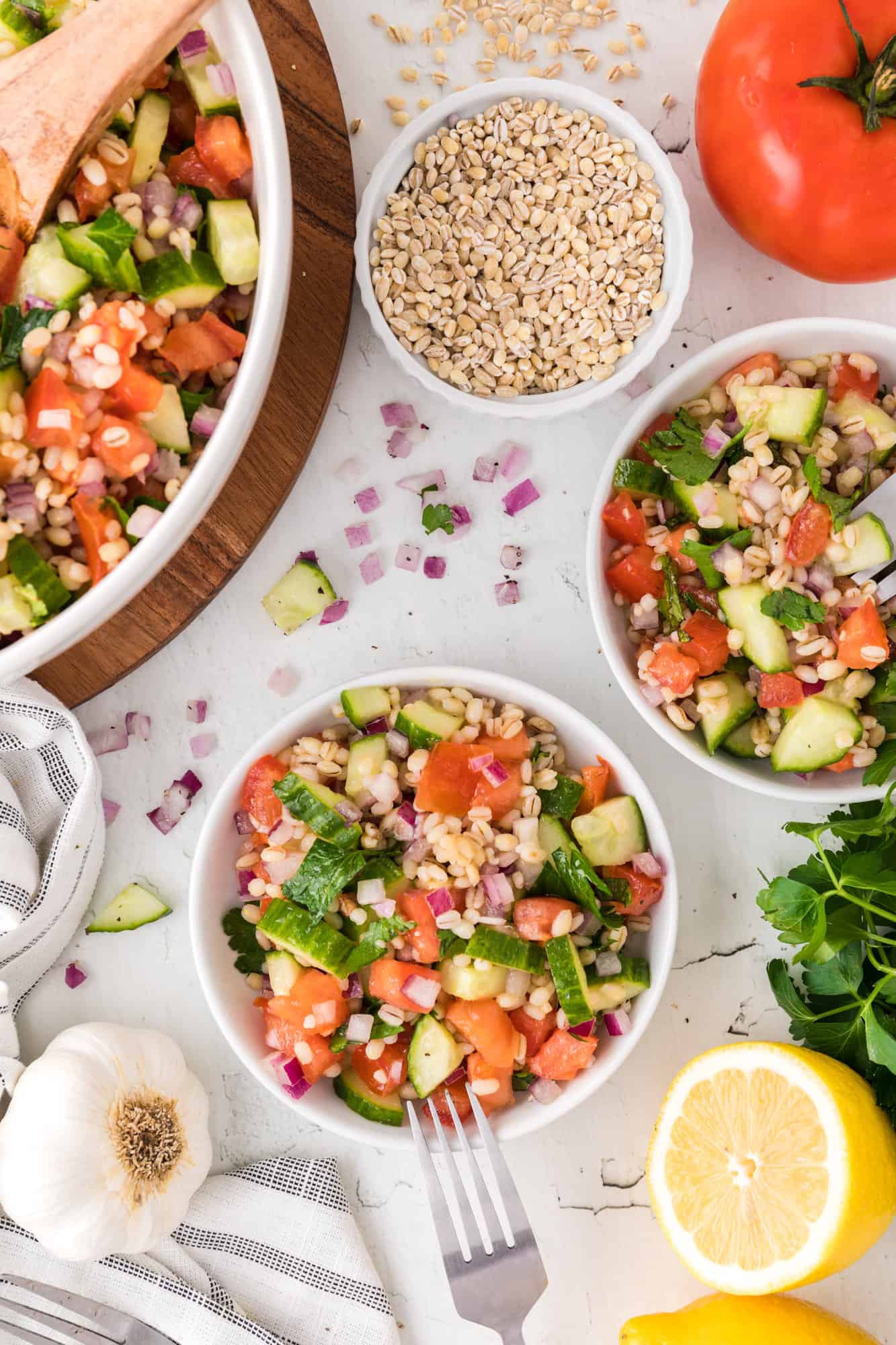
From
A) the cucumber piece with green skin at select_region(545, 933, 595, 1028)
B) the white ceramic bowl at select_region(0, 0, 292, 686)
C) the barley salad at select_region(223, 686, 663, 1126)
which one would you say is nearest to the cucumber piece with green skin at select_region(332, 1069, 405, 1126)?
the barley salad at select_region(223, 686, 663, 1126)

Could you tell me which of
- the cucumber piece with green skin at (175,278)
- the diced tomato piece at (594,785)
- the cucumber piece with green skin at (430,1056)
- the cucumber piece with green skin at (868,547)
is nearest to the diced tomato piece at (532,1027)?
the cucumber piece with green skin at (430,1056)

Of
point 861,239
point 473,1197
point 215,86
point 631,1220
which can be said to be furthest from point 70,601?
point 631,1220

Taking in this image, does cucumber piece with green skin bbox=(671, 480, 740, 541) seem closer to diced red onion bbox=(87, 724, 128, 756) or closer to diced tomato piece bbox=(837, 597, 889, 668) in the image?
diced tomato piece bbox=(837, 597, 889, 668)

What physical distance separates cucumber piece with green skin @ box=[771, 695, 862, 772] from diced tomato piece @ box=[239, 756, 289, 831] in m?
0.86

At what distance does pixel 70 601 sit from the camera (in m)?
1.77

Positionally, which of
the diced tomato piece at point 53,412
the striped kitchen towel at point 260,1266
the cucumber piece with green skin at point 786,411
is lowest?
the striped kitchen towel at point 260,1266

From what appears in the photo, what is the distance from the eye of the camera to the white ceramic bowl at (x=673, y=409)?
2025mm

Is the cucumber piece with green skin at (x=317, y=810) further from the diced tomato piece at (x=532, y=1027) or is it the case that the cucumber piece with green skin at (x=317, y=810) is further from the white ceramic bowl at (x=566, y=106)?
the white ceramic bowl at (x=566, y=106)

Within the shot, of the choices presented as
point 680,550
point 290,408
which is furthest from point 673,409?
point 290,408

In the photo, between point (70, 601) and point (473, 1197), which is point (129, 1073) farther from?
point (70, 601)

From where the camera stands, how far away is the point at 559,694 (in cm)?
227

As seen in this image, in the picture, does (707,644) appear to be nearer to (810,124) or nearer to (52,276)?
(810,124)

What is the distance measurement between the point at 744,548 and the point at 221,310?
3.04 ft

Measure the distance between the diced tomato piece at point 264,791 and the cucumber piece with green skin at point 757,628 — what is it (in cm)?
81
